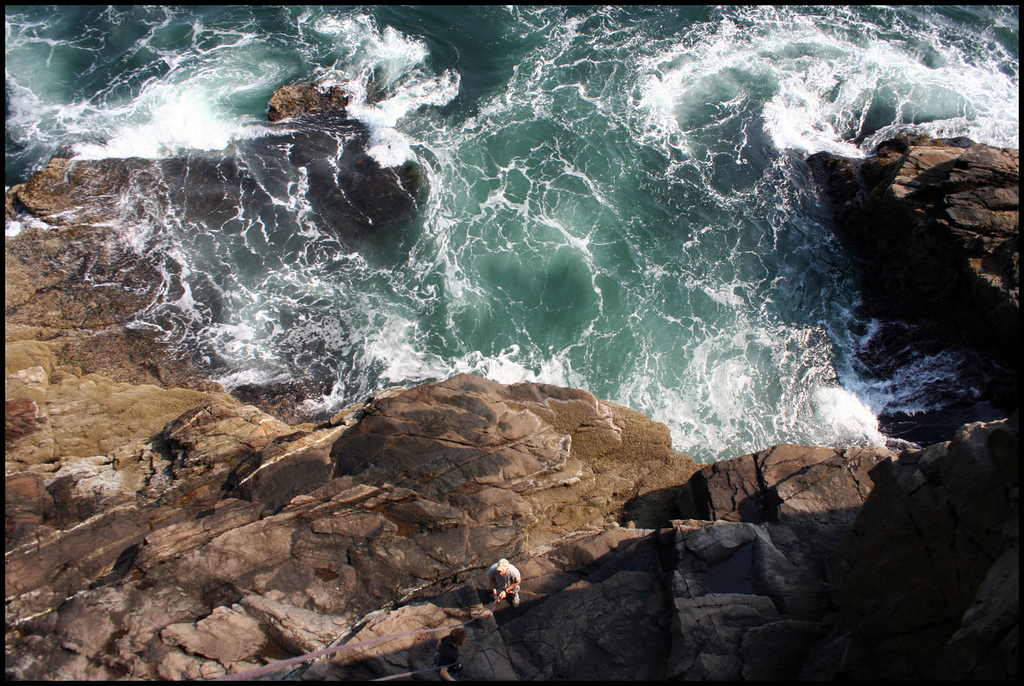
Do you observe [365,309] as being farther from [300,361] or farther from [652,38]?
[652,38]

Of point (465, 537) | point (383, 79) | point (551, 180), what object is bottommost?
point (465, 537)

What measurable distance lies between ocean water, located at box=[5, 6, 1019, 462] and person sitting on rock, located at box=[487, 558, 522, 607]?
373 inches

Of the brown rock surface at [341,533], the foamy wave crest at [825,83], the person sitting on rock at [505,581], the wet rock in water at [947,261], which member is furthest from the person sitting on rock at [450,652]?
the foamy wave crest at [825,83]

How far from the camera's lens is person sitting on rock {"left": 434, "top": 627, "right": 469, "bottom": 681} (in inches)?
343

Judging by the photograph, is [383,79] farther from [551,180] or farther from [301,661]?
[301,661]

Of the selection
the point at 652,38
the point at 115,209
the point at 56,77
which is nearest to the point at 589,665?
the point at 115,209

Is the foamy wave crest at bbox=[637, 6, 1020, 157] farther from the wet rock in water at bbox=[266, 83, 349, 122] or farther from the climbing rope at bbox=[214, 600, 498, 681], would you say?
the climbing rope at bbox=[214, 600, 498, 681]

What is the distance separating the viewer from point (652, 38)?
30.6 m

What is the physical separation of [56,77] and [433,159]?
63.5ft

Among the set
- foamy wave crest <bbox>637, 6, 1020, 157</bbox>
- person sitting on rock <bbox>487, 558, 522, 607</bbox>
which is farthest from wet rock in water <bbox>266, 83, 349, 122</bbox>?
person sitting on rock <bbox>487, 558, 522, 607</bbox>

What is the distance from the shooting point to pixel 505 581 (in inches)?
396

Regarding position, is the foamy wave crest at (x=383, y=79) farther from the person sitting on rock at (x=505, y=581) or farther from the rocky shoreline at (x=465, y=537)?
the person sitting on rock at (x=505, y=581)

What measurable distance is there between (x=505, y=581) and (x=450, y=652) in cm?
164

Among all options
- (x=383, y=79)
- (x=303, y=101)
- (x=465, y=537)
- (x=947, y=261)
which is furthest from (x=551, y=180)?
(x=465, y=537)
